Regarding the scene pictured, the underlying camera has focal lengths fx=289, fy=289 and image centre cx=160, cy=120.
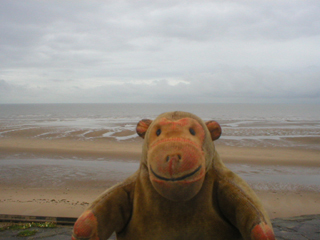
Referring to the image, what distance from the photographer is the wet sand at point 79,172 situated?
729 cm

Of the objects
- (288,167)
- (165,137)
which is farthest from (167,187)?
(288,167)

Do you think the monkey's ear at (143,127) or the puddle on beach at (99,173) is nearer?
the monkey's ear at (143,127)

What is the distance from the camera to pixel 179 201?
2.13m

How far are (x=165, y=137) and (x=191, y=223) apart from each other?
708 millimetres

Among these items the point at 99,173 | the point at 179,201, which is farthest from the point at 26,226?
the point at 99,173

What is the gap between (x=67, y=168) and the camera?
1241 centimetres

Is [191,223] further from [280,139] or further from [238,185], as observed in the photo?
[280,139]

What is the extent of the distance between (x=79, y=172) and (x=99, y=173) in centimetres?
82

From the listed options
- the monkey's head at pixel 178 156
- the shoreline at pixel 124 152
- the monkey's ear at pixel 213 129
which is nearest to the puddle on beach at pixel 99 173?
the shoreline at pixel 124 152

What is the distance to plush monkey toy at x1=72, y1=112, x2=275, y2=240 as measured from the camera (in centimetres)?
194

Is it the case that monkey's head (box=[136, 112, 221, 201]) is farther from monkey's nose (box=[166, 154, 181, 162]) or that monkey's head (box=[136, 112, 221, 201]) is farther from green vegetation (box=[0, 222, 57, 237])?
green vegetation (box=[0, 222, 57, 237])

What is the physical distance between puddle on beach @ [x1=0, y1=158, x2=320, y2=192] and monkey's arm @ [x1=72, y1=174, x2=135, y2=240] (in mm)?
8001

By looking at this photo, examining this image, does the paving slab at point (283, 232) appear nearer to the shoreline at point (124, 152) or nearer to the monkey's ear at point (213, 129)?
the monkey's ear at point (213, 129)

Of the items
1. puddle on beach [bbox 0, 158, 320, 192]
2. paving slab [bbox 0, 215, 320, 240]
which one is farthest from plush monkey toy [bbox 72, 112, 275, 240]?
puddle on beach [bbox 0, 158, 320, 192]
